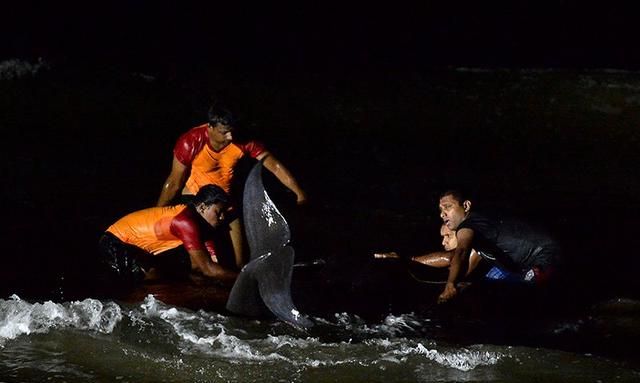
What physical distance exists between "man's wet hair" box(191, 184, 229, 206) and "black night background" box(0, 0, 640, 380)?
2.93ft

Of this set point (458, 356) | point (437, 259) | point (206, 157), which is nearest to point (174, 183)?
point (206, 157)

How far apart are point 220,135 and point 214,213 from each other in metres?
0.70

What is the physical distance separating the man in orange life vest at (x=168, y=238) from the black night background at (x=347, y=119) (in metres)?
0.31

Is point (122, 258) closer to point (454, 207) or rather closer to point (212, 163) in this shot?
point (212, 163)

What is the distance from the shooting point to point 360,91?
14.0 m

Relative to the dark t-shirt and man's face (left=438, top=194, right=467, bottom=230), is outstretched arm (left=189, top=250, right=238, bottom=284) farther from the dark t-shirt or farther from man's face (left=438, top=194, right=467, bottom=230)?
the dark t-shirt

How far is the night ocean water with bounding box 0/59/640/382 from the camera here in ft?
18.6

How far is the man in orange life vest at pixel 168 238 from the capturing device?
6855 mm

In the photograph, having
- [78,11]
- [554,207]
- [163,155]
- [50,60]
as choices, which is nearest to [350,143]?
[163,155]

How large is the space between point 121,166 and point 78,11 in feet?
22.7

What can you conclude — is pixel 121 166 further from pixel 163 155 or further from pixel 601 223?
pixel 601 223

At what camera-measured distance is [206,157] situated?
24.5ft

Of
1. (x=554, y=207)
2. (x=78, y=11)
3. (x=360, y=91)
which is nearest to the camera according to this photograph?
(x=554, y=207)

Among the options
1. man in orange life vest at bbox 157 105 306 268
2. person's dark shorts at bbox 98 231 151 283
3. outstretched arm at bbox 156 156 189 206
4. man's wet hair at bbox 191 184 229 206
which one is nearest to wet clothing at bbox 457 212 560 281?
man in orange life vest at bbox 157 105 306 268
